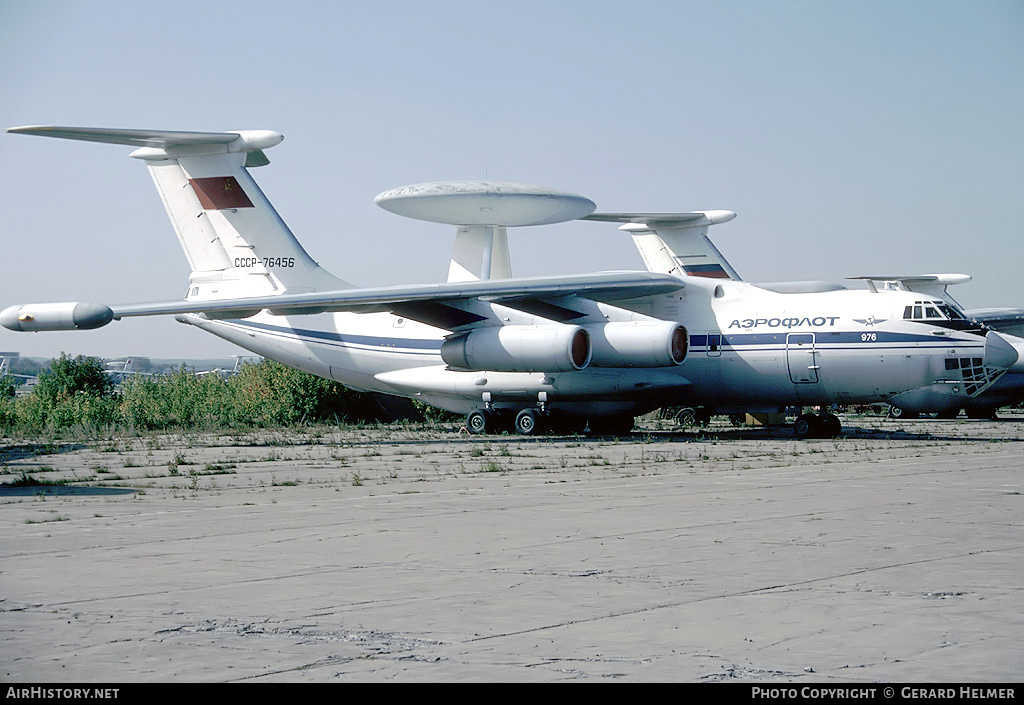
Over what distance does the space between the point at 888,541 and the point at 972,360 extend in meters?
12.0

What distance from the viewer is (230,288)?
2173 centimetres

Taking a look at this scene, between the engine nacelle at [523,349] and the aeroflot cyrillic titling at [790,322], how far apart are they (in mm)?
2743

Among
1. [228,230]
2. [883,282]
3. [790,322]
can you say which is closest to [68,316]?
[228,230]

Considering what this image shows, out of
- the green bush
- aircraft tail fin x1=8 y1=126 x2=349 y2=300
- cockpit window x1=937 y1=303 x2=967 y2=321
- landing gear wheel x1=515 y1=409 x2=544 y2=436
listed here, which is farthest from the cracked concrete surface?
the green bush

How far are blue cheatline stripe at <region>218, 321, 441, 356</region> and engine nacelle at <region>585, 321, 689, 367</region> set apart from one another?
11.7 ft

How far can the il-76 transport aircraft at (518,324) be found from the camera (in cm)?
1784

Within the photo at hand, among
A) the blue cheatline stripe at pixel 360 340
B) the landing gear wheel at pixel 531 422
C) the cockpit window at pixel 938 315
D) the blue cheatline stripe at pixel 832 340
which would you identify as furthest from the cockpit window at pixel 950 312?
the blue cheatline stripe at pixel 360 340

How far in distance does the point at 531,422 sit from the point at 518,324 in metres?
1.89

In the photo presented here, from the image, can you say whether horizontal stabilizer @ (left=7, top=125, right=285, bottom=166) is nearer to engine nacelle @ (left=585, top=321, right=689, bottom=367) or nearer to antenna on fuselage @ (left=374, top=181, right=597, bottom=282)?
antenna on fuselage @ (left=374, top=181, right=597, bottom=282)

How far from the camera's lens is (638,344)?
18.2m

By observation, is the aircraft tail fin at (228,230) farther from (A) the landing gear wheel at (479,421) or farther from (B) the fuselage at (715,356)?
(A) the landing gear wheel at (479,421)

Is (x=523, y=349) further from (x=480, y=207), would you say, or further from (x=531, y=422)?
(x=480, y=207)

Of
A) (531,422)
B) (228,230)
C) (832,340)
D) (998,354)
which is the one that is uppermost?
(228,230)
